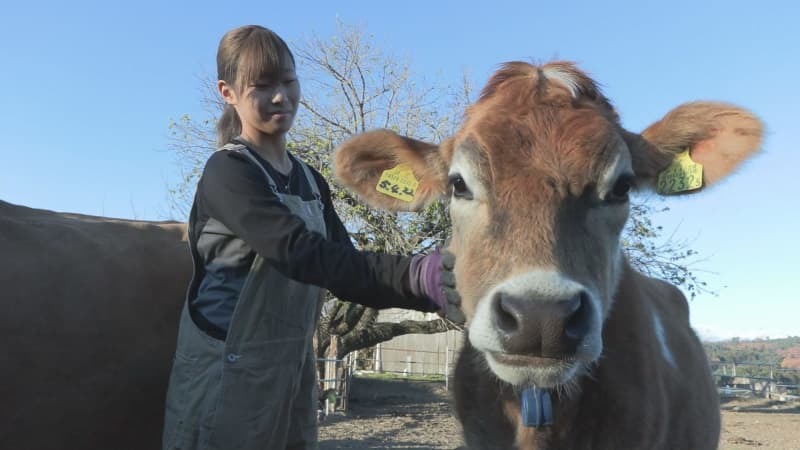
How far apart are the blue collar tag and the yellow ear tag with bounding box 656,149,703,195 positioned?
1230mm

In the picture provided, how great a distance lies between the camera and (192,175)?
16.6 m

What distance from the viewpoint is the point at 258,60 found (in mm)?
2734

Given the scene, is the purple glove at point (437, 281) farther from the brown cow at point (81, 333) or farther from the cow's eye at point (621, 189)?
the brown cow at point (81, 333)

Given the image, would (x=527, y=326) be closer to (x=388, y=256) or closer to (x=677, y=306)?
(x=388, y=256)

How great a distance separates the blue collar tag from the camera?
2588 millimetres

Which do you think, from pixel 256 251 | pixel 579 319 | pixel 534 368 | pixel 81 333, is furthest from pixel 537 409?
pixel 81 333

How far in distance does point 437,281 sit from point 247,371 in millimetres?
737

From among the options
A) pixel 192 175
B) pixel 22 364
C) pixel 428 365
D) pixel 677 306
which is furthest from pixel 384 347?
pixel 22 364

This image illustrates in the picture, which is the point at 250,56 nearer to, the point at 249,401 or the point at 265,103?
the point at 265,103

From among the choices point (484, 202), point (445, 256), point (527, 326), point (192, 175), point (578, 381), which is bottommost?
point (578, 381)

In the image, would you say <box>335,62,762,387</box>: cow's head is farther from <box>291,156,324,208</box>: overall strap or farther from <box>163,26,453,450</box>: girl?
<box>291,156,324,208</box>: overall strap

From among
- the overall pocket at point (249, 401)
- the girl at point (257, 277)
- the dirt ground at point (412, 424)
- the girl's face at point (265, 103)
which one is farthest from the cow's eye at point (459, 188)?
the dirt ground at point (412, 424)

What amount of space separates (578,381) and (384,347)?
28059 mm

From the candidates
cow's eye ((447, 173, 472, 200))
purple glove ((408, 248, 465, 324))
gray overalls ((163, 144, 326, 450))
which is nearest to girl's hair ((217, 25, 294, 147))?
gray overalls ((163, 144, 326, 450))
